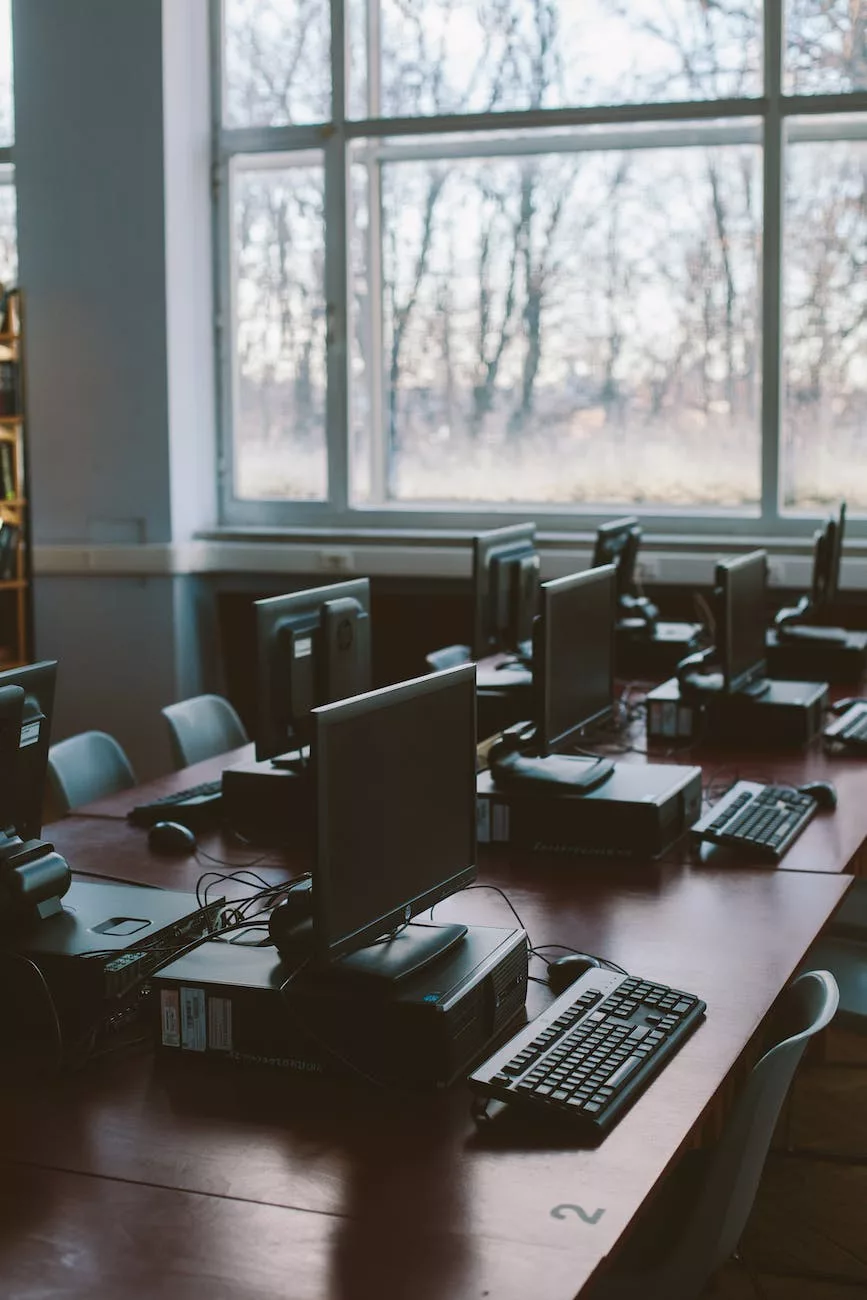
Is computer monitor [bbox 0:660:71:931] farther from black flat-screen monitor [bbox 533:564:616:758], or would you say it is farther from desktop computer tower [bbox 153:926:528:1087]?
black flat-screen monitor [bbox 533:564:616:758]

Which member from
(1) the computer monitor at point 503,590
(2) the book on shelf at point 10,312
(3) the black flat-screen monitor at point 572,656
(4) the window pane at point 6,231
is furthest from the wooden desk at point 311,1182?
(4) the window pane at point 6,231

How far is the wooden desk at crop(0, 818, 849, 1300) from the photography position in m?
1.47

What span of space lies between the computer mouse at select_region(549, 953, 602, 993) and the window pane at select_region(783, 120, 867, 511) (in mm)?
4165

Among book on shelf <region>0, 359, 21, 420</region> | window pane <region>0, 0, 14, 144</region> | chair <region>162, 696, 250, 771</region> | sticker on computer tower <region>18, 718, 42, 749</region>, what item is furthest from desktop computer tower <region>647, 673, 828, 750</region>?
window pane <region>0, 0, 14, 144</region>

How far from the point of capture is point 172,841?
302 centimetres

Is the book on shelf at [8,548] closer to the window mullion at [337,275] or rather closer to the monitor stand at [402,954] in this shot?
the window mullion at [337,275]

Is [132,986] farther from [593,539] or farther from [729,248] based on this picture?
[729,248]

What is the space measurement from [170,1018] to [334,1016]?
237 millimetres

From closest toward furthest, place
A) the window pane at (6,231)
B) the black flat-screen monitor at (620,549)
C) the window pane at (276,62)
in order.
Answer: the black flat-screen monitor at (620,549) < the window pane at (276,62) < the window pane at (6,231)

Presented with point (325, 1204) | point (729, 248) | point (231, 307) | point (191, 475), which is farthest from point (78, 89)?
point (325, 1204)

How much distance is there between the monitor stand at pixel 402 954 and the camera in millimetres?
1892

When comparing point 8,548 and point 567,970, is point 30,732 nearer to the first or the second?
point 567,970

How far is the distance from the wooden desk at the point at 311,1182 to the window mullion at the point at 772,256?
4.12 metres

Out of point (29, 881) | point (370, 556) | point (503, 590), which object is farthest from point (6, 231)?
point (29, 881)
